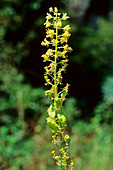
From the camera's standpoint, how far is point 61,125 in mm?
1188

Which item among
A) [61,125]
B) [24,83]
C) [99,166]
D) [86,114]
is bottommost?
[61,125]

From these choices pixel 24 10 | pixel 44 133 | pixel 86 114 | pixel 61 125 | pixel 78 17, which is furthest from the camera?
pixel 78 17

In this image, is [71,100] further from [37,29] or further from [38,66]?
[37,29]

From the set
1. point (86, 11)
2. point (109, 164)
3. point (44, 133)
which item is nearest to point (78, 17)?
point (86, 11)

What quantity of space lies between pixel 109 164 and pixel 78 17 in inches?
142

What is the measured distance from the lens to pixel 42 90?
17.6ft

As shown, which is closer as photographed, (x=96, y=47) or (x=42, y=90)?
(x=42, y=90)

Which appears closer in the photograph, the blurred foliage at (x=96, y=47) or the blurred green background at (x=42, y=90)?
the blurred green background at (x=42, y=90)

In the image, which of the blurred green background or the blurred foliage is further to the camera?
the blurred foliage

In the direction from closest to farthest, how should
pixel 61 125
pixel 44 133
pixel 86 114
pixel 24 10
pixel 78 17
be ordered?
pixel 61 125 → pixel 44 133 → pixel 24 10 → pixel 86 114 → pixel 78 17

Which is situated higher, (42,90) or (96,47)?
(96,47)

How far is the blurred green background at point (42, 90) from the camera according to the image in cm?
403

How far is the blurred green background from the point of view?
4.03m

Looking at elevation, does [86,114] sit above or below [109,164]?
above
